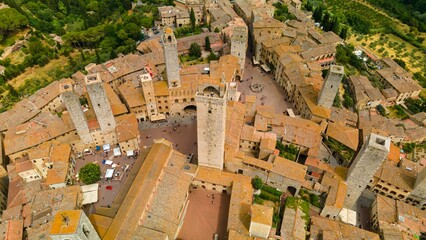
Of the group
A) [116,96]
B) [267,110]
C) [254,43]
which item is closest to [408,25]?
[254,43]

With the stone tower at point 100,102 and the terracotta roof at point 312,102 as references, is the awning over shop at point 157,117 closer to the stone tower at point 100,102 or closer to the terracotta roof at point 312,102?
the stone tower at point 100,102

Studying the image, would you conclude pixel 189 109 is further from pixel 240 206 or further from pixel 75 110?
pixel 240 206

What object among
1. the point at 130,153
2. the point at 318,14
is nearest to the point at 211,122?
the point at 130,153

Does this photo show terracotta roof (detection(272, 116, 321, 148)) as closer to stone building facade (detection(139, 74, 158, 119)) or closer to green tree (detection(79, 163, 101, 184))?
stone building facade (detection(139, 74, 158, 119))

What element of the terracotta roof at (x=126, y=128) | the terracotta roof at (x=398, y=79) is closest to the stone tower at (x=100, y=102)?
the terracotta roof at (x=126, y=128)

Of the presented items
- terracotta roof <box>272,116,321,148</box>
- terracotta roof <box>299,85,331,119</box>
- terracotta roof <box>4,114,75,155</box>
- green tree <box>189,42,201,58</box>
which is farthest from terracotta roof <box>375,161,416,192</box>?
terracotta roof <box>4,114,75,155</box>

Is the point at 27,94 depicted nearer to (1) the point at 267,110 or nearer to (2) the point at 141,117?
(2) the point at 141,117
